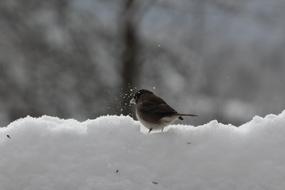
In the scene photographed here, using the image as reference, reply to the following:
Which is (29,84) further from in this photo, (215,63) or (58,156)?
(58,156)

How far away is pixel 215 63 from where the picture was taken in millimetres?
15766

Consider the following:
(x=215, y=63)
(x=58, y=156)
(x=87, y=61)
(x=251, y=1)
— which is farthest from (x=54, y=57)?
(x=58, y=156)

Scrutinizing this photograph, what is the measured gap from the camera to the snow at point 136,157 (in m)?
2.37

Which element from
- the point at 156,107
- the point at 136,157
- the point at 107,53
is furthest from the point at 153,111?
the point at 107,53

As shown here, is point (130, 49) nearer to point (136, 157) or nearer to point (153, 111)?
point (153, 111)

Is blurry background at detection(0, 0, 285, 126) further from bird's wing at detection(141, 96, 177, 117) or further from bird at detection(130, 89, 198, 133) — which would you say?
bird's wing at detection(141, 96, 177, 117)

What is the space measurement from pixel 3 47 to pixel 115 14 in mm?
2379

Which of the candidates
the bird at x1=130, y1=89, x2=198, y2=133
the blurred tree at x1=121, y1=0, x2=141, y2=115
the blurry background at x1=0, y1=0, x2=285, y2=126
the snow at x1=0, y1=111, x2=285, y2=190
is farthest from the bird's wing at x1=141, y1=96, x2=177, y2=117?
the blurry background at x1=0, y1=0, x2=285, y2=126

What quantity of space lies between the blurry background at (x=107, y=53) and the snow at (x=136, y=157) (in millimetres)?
9777

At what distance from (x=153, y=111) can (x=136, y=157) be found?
1855 millimetres

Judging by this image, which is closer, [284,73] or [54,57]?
[54,57]

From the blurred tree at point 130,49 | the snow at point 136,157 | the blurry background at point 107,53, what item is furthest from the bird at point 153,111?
the blurry background at point 107,53

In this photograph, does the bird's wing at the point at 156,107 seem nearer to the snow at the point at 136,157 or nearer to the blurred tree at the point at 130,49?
the snow at the point at 136,157

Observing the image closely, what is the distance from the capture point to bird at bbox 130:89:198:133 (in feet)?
13.3
